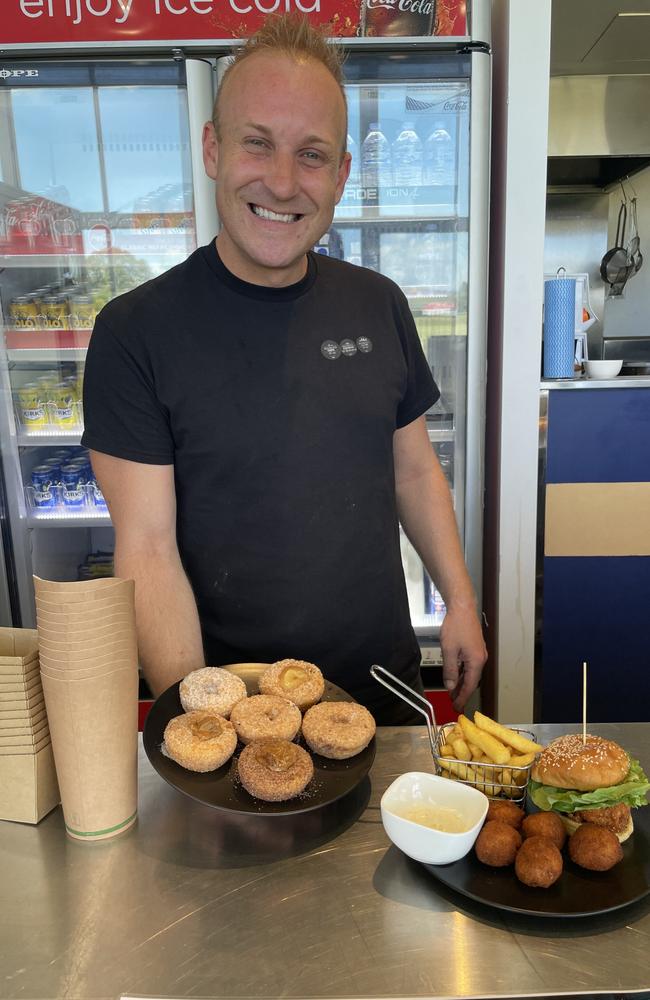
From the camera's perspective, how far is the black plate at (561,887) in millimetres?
807

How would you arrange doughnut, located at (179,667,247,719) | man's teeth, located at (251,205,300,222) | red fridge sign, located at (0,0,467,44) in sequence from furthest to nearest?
red fridge sign, located at (0,0,467,44), man's teeth, located at (251,205,300,222), doughnut, located at (179,667,247,719)

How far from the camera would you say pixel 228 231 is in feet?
4.91

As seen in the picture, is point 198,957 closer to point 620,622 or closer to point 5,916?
point 5,916

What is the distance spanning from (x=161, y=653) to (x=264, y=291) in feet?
2.44

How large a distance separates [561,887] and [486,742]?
7.9 inches

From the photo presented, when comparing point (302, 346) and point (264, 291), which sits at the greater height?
point (264, 291)

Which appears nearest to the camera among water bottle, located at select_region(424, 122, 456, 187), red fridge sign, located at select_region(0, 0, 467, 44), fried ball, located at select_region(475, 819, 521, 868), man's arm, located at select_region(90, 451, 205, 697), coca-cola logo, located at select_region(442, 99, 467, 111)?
fried ball, located at select_region(475, 819, 521, 868)

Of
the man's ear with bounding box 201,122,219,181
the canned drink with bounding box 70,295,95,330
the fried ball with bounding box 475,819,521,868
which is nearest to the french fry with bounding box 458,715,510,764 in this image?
the fried ball with bounding box 475,819,521,868

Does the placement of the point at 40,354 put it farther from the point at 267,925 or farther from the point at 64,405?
the point at 267,925

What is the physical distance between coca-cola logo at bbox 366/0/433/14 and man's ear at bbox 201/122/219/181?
4.40ft

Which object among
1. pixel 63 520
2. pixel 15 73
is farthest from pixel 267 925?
pixel 15 73

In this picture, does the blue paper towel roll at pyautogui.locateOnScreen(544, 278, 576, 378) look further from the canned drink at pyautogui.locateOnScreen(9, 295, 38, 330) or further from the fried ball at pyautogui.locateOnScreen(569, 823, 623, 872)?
the fried ball at pyautogui.locateOnScreen(569, 823, 623, 872)

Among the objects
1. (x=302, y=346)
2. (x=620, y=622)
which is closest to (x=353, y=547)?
(x=302, y=346)

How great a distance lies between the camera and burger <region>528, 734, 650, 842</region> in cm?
90
